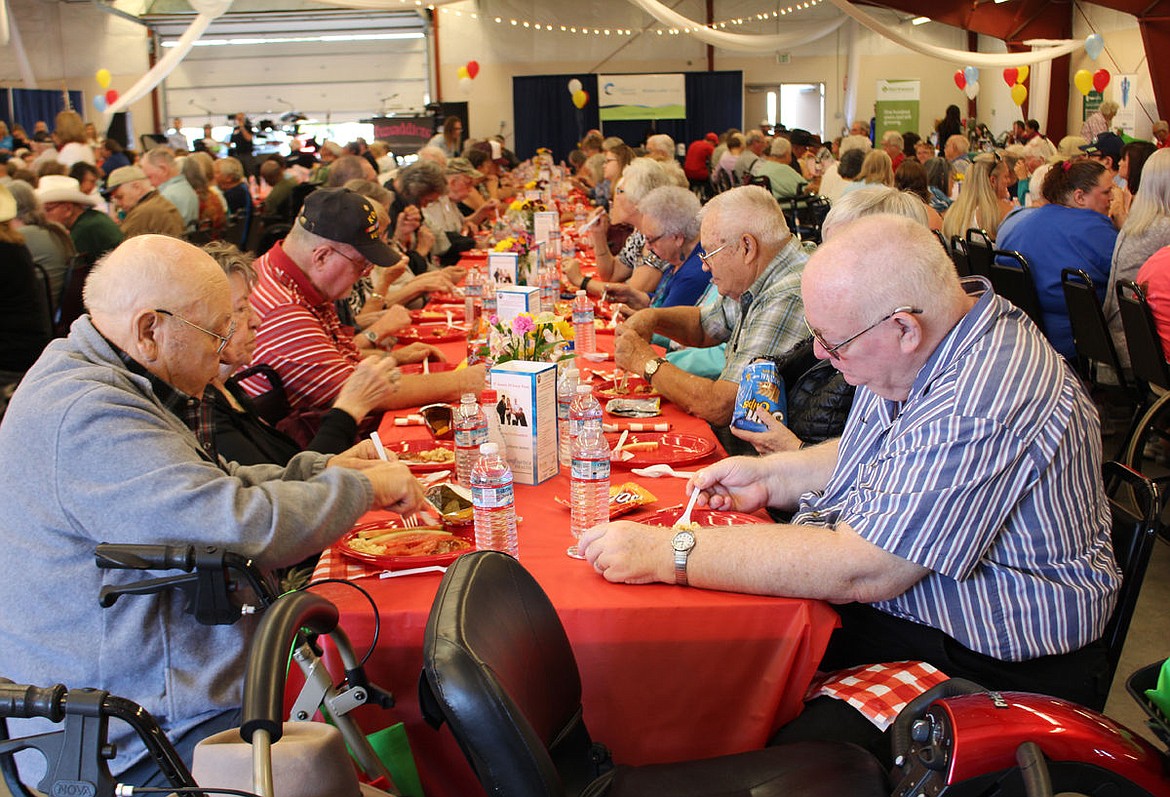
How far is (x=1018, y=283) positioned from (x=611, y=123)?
15424 millimetres

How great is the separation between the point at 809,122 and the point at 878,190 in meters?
18.6

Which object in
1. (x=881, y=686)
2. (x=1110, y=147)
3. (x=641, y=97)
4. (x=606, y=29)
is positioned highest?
(x=606, y=29)

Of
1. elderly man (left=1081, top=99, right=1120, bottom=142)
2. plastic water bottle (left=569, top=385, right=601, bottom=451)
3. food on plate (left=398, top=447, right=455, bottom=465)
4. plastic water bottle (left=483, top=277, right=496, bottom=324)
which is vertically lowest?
food on plate (left=398, top=447, right=455, bottom=465)

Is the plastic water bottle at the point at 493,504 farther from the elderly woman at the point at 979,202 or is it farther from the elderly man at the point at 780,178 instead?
the elderly man at the point at 780,178

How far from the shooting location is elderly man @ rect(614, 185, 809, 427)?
9.48 ft

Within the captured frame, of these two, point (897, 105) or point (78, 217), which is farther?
point (897, 105)

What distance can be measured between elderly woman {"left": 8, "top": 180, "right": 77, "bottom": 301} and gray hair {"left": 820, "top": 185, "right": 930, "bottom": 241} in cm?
404

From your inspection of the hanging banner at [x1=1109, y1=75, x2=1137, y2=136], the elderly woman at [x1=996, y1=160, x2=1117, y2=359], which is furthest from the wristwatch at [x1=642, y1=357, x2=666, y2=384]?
the hanging banner at [x1=1109, y1=75, x2=1137, y2=136]

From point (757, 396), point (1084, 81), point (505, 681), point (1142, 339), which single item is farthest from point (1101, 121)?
point (505, 681)

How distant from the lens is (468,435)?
223cm

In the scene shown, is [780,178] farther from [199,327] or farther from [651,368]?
[199,327]

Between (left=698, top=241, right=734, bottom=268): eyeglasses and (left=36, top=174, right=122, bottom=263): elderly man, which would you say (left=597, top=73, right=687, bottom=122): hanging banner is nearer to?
(left=36, top=174, right=122, bottom=263): elderly man

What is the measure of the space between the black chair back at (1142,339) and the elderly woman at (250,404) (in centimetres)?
261

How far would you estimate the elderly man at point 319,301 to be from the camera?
3.00m
